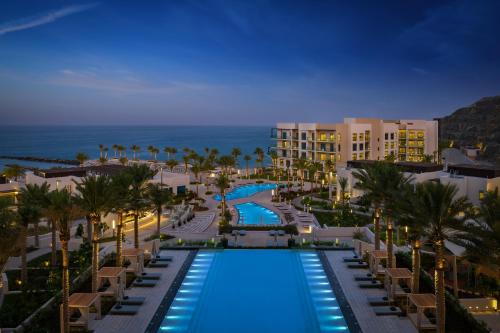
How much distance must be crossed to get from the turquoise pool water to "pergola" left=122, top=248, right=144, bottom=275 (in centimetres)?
272

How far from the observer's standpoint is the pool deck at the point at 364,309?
1555cm

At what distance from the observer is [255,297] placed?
19.0m

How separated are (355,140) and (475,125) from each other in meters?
84.0

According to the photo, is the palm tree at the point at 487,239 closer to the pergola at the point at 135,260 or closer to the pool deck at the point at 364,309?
the pool deck at the point at 364,309

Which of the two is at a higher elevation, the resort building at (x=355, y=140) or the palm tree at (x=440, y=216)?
the resort building at (x=355, y=140)

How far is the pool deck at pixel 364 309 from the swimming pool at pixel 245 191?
26902mm

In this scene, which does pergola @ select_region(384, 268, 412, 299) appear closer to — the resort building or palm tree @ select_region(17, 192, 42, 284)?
palm tree @ select_region(17, 192, 42, 284)

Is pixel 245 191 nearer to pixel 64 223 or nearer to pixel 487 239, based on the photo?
pixel 64 223

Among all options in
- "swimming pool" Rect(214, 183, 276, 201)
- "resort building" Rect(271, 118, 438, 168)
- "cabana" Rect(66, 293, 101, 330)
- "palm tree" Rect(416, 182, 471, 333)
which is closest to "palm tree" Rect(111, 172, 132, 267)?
"cabana" Rect(66, 293, 101, 330)

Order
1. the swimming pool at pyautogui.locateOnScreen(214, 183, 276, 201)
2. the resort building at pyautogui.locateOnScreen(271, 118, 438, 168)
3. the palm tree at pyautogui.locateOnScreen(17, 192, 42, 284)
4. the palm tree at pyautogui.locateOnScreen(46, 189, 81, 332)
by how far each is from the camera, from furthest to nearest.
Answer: the resort building at pyautogui.locateOnScreen(271, 118, 438, 168), the swimming pool at pyautogui.locateOnScreen(214, 183, 276, 201), the palm tree at pyautogui.locateOnScreen(17, 192, 42, 284), the palm tree at pyautogui.locateOnScreen(46, 189, 81, 332)

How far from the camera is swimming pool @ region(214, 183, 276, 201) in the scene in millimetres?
49047

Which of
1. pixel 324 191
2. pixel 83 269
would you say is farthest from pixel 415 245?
pixel 324 191

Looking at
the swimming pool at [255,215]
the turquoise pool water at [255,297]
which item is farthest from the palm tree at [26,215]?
the swimming pool at [255,215]

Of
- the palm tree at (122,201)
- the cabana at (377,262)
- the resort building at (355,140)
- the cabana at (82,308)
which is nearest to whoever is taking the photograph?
the cabana at (82,308)
